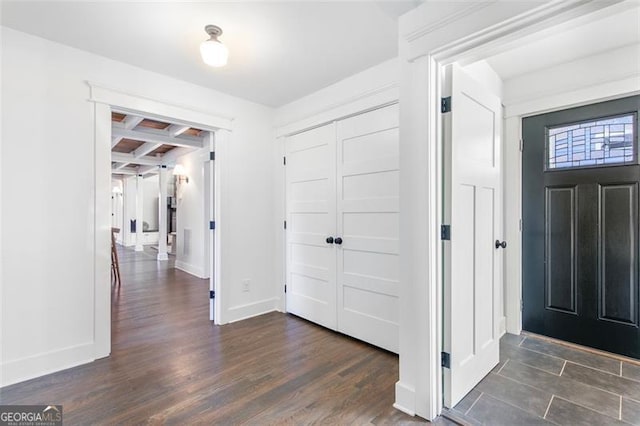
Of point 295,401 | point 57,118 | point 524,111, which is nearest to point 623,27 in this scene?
Result: point 524,111

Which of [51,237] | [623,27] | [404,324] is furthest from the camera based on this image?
[51,237]

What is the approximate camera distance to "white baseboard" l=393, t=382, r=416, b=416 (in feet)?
5.77

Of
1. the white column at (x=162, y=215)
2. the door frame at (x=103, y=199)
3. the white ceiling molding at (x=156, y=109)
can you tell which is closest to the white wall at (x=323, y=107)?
the white ceiling molding at (x=156, y=109)

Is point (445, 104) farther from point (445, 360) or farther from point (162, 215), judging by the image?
point (162, 215)

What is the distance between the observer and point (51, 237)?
224 cm

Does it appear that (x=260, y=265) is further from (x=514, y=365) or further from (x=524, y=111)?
(x=524, y=111)

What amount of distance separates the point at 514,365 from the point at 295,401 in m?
1.68

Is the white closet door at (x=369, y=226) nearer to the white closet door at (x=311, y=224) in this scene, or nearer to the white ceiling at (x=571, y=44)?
the white closet door at (x=311, y=224)

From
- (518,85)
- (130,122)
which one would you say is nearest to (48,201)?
(130,122)

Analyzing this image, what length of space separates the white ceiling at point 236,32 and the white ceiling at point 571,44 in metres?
0.99

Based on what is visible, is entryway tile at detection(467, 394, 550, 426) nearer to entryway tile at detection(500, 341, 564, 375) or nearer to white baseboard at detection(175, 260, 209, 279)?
entryway tile at detection(500, 341, 564, 375)

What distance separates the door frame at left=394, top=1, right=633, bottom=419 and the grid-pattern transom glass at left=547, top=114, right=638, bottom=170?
3.51ft

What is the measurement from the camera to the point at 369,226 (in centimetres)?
270

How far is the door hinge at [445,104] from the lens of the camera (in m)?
1.78
